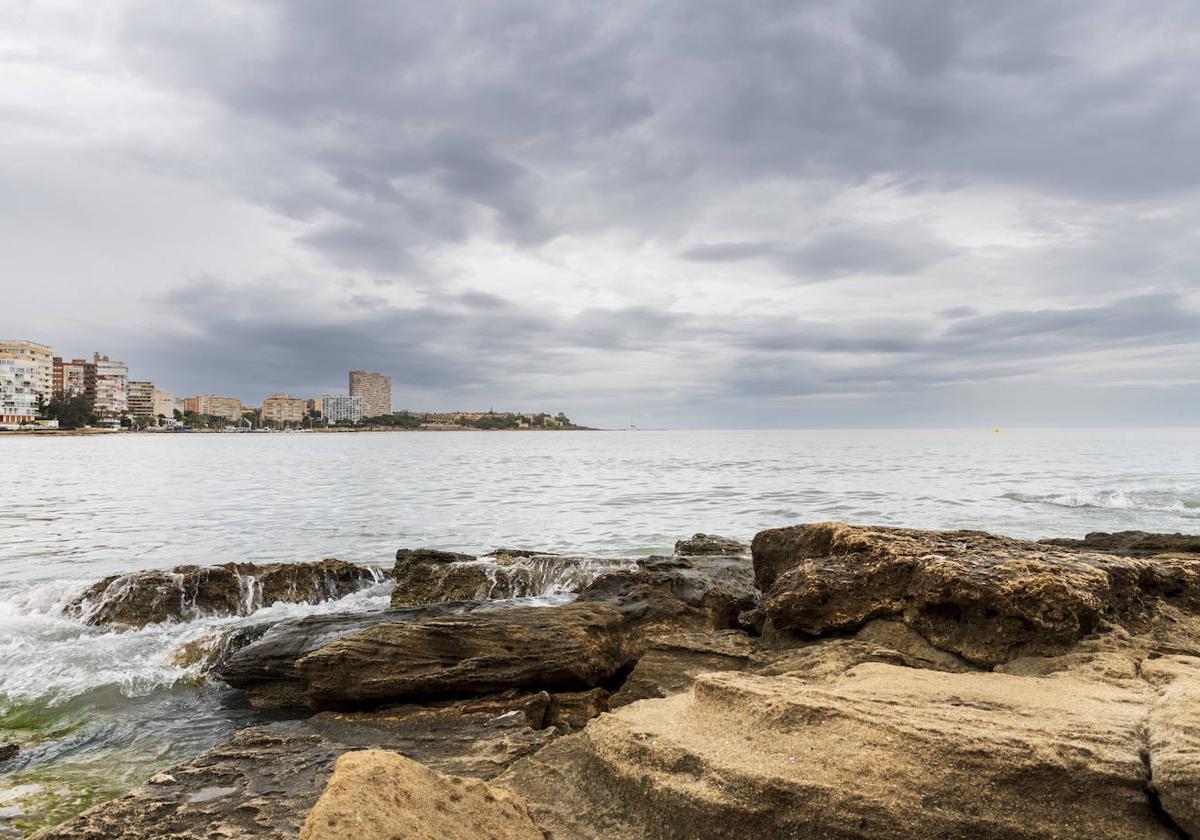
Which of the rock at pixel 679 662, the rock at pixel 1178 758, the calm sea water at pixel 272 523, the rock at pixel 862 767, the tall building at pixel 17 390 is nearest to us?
the rock at pixel 1178 758

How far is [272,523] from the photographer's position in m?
23.8

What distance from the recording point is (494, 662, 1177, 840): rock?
3.43 metres

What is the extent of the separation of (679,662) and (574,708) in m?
1.20

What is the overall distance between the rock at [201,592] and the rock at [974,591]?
9.50 m

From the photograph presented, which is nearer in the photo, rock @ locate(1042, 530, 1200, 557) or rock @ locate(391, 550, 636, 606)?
rock @ locate(1042, 530, 1200, 557)

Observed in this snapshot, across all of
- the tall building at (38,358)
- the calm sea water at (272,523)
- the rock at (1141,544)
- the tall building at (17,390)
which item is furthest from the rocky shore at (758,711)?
the tall building at (38,358)

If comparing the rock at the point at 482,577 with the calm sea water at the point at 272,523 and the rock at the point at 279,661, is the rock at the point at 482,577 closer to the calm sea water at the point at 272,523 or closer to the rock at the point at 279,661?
the calm sea water at the point at 272,523

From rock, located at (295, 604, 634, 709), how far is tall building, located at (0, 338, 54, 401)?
218 meters

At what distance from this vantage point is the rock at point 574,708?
21.4 feet

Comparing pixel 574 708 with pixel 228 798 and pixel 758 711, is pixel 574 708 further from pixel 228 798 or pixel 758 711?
pixel 228 798

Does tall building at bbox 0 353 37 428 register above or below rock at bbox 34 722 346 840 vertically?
above

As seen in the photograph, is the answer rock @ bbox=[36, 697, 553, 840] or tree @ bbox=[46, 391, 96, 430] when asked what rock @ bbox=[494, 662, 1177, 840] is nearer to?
rock @ bbox=[36, 697, 553, 840]

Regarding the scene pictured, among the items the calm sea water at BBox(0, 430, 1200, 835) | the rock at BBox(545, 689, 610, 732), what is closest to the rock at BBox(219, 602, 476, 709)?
the calm sea water at BBox(0, 430, 1200, 835)

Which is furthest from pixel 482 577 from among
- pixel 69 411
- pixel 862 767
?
pixel 69 411
